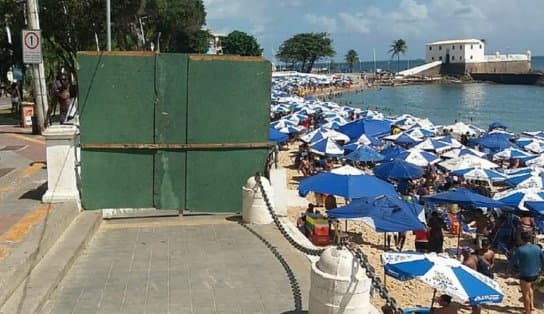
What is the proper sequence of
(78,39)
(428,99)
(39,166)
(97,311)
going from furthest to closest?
(428,99)
(78,39)
(39,166)
(97,311)

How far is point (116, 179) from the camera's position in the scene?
9422 millimetres

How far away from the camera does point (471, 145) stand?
28.1 m

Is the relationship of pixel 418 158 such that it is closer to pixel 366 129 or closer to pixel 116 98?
pixel 366 129

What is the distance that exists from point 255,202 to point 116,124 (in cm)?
247

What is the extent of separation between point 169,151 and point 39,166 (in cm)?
405

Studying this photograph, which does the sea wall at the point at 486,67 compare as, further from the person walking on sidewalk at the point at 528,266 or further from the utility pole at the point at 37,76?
the person walking on sidewalk at the point at 528,266

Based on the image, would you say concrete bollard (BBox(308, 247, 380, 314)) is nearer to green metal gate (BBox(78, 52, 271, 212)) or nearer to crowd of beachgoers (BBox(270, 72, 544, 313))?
crowd of beachgoers (BBox(270, 72, 544, 313))

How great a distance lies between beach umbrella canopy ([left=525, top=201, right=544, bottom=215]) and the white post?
9308 millimetres

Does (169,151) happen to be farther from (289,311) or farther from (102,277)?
(289,311)

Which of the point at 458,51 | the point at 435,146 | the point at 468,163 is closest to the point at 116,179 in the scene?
the point at 468,163

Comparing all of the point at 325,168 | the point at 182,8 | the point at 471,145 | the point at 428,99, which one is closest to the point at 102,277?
the point at 325,168

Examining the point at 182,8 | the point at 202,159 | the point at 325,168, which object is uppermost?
the point at 182,8

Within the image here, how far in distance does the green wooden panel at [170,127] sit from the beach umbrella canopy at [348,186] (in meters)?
4.08

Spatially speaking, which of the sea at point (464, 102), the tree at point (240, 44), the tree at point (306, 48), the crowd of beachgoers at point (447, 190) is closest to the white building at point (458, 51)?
the sea at point (464, 102)
